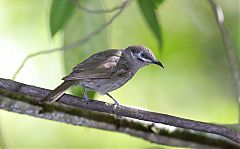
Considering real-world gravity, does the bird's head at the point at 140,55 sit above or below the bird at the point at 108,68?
above

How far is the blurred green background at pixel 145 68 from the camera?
489 cm

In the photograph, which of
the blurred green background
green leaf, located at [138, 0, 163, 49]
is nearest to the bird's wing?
green leaf, located at [138, 0, 163, 49]

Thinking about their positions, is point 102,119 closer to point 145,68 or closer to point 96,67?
point 96,67

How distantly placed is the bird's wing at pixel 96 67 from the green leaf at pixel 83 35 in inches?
5.8

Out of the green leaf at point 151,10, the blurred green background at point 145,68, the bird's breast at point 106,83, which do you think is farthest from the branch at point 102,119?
the blurred green background at point 145,68

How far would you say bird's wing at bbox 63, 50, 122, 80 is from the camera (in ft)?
10.7

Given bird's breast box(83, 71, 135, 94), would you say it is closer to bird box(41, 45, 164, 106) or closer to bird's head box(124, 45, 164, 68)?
bird box(41, 45, 164, 106)

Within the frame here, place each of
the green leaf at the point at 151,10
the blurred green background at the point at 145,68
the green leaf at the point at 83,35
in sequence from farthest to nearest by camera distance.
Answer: the blurred green background at the point at 145,68 < the green leaf at the point at 83,35 < the green leaf at the point at 151,10

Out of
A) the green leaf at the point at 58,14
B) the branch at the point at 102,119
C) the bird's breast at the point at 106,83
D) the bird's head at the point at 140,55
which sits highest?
the green leaf at the point at 58,14

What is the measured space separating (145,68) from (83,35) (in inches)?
69.3

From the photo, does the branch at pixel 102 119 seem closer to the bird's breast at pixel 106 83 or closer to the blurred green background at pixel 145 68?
the bird's breast at pixel 106 83

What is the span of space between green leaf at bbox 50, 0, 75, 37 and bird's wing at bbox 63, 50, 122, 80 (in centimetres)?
23

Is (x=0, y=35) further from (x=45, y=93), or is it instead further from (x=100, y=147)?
(x=45, y=93)

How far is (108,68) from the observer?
3465mm
